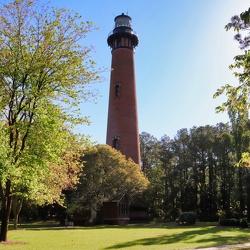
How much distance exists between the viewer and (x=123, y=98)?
41.6 m

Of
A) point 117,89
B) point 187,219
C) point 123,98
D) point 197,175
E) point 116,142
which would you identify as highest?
point 117,89

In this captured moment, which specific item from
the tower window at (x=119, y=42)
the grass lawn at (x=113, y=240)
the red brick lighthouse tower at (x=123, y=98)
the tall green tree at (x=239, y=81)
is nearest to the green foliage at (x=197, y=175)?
the red brick lighthouse tower at (x=123, y=98)

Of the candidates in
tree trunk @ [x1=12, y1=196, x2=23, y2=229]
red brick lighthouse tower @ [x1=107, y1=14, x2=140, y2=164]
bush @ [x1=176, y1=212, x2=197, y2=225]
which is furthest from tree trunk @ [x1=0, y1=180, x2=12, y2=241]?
red brick lighthouse tower @ [x1=107, y1=14, x2=140, y2=164]

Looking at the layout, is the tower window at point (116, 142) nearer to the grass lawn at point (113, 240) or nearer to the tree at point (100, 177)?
the tree at point (100, 177)

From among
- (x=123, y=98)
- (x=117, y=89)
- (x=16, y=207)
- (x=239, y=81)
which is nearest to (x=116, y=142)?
(x=123, y=98)

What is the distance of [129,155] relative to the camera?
134 ft

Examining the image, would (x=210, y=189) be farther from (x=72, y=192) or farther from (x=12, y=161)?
(x=12, y=161)

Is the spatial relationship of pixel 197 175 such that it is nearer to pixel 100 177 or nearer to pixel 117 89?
pixel 117 89

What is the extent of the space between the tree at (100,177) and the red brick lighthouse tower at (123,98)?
5303 millimetres

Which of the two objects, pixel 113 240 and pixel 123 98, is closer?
pixel 113 240

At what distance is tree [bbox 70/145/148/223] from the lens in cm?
3384

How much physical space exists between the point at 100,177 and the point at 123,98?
1208 centimetres

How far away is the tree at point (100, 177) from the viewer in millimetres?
33844

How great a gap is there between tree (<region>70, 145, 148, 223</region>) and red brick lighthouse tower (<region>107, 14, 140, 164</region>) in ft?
17.4
